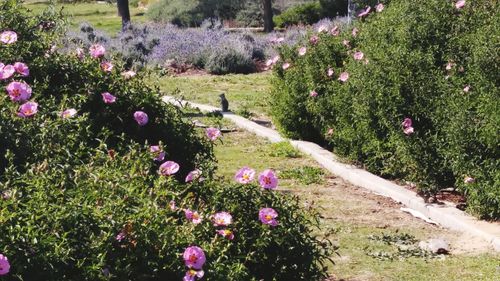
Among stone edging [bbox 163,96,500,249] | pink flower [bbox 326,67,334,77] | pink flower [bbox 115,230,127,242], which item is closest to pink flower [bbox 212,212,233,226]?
pink flower [bbox 115,230,127,242]

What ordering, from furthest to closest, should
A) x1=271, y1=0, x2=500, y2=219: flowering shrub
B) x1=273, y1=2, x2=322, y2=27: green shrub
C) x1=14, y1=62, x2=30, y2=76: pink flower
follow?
x1=273, y1=2, x2=322, y2=27: green shrub
x1=271, y1=0, x2=500, y2=219: flowering shrub
x1=14, y1=62, x2=30, y2=76: pink flower

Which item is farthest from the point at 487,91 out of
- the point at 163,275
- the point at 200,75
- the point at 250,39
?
the point at 250,39

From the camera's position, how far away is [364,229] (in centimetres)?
709

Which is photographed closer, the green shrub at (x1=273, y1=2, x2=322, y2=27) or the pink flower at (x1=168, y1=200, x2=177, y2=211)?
the pink flower at (x1=168, y1=200, x2=177, y2=211)

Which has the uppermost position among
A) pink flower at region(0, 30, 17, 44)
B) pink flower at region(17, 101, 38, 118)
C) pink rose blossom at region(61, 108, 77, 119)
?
pink flower at region(0, 30, 17, 44)

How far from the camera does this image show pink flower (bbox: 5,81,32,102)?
4961 mm

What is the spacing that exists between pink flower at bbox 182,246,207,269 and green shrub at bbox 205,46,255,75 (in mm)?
15672

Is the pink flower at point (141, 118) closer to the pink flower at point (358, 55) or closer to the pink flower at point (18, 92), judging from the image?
the pink flower at point (18, 92)

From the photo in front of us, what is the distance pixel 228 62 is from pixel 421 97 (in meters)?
11.7

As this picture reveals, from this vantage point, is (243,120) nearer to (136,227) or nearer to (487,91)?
(487,91)

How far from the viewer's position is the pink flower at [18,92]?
195 inches

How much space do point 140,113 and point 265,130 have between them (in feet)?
19.8

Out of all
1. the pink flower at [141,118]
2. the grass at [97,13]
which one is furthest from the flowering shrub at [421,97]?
the grass at [97,13]

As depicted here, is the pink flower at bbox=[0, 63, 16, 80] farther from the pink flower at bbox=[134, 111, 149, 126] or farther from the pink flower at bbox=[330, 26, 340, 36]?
the pink flower at bbox=[330, 26, 340, 36]
